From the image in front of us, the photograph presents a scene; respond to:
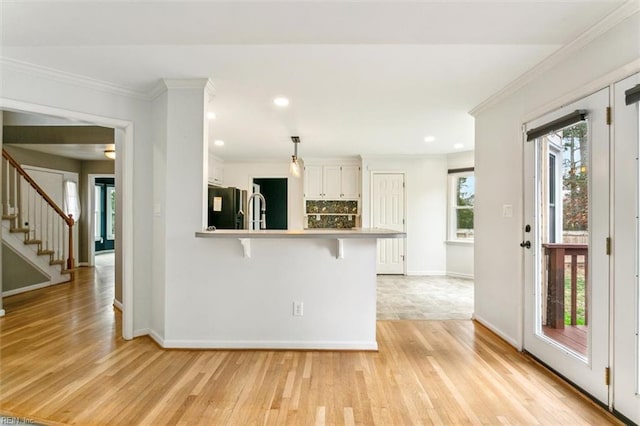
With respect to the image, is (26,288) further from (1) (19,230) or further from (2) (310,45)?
(2) (310,45)

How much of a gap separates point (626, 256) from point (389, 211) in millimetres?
4409

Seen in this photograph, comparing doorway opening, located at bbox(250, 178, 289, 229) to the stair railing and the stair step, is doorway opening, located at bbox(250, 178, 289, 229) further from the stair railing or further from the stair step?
the stair step

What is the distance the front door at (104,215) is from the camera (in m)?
9.62

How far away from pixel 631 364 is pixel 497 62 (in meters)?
2.20

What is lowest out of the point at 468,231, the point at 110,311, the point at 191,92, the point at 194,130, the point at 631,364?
the point at 110,311

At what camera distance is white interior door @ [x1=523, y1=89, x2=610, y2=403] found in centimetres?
196

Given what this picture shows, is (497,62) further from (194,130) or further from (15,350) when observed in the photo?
(15,350)

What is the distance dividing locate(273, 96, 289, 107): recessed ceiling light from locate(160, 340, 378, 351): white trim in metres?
2.36

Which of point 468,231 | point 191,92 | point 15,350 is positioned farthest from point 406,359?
point 468,231

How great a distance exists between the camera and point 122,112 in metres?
2.95

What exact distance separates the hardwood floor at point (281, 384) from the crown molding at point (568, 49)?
7.69 ft

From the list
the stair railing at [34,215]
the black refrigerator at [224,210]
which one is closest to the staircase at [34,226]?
the stair railing at [34,215]

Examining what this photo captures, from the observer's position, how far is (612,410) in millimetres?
1877

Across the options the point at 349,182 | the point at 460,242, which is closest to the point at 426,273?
the point at 460,242
